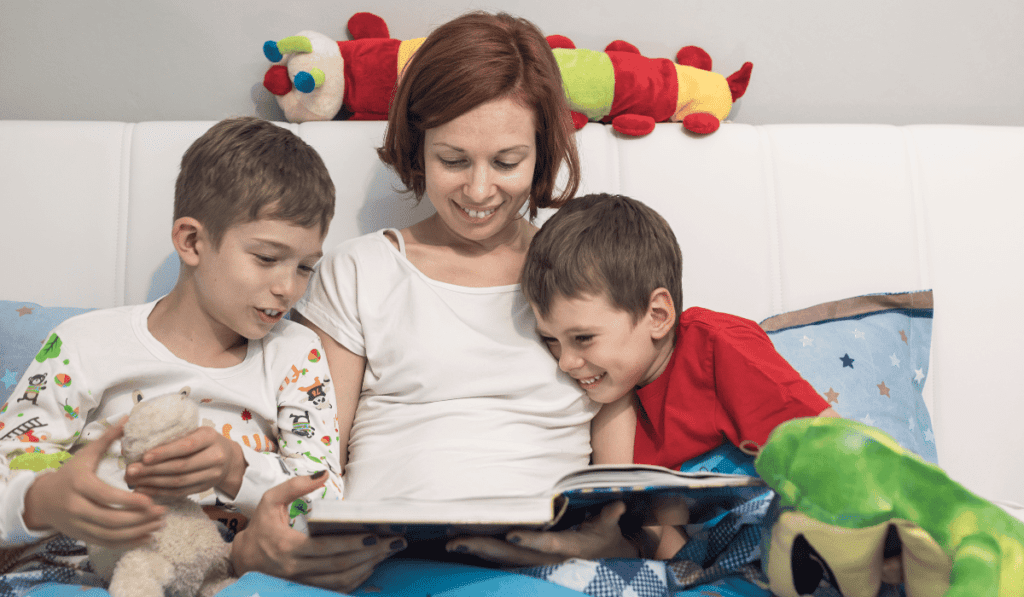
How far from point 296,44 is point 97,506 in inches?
37.1

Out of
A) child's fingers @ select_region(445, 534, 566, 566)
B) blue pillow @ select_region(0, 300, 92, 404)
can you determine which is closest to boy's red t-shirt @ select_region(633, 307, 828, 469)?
child's fingers @ select_region(445, 534, 566, 566)

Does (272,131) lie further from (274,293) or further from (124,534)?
(124,534)

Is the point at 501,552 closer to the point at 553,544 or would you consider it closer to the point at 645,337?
the point at 553,544

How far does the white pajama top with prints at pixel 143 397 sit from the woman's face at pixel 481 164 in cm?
Answer: 30

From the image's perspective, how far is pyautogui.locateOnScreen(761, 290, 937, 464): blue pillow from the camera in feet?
3.83

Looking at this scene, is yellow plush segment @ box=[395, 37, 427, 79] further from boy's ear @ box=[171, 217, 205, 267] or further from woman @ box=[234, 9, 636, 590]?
boy's ear @ box=[171, 217, 205, 267]

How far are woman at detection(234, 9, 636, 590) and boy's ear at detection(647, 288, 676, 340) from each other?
153mm

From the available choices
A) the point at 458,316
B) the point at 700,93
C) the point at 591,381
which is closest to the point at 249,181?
the point at 458,316

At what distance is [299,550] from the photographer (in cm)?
76

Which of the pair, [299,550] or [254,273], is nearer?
[299,550]

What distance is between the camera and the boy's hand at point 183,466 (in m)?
0.67

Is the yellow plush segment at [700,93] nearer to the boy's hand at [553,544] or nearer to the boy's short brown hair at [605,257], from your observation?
the boy's short brown hair at [605,257]

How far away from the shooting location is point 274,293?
915 mm

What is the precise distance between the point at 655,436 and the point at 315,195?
63cm
